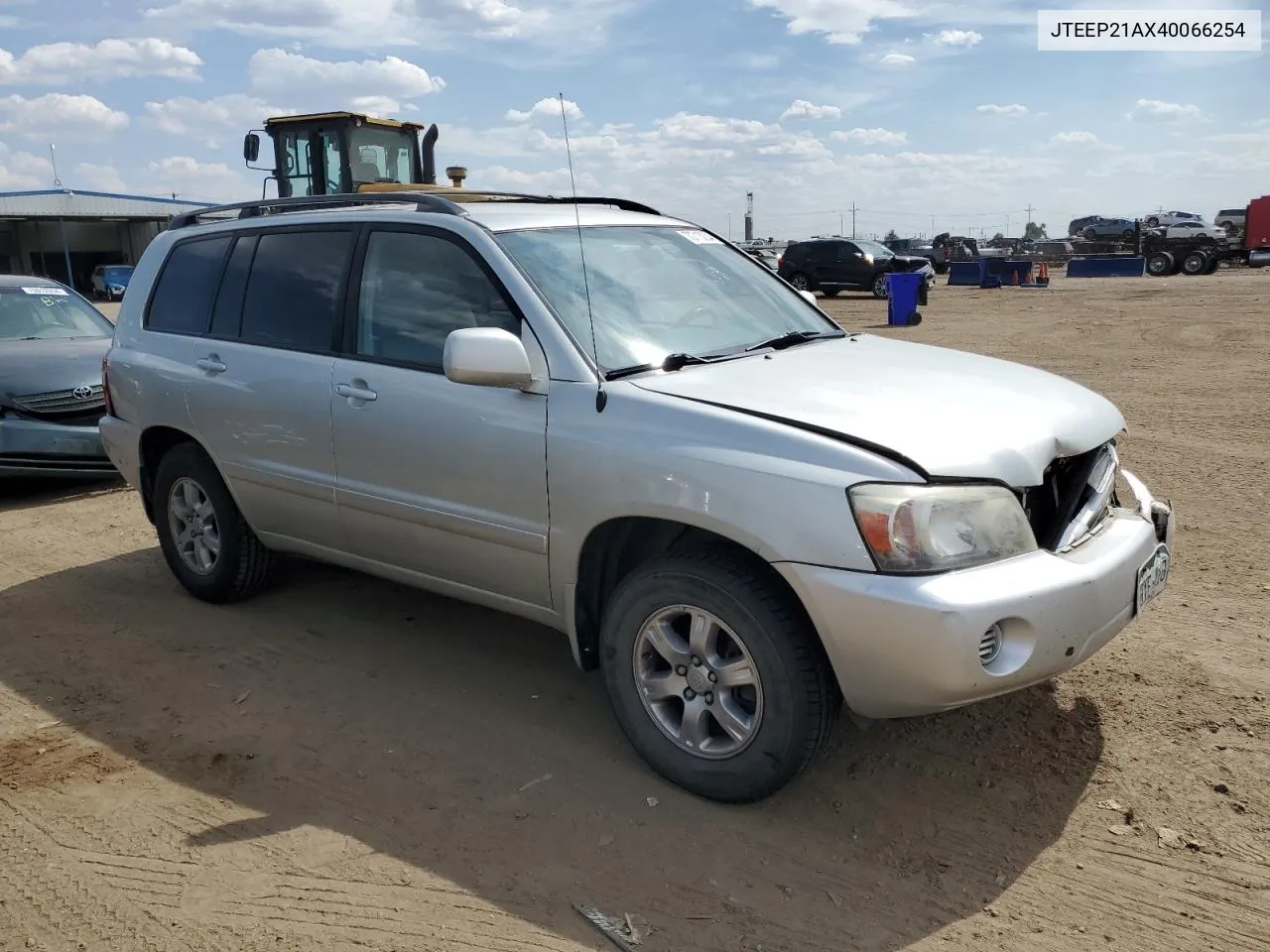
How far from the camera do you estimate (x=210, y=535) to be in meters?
5.13

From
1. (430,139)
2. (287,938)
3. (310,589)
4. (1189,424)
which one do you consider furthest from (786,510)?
(430,139)

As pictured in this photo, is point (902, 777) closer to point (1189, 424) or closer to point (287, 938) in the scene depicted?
point (287, 938)

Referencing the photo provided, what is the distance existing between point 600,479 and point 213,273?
2.73 metres

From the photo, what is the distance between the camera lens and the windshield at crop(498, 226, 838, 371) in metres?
3.68

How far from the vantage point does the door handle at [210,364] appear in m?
4.75

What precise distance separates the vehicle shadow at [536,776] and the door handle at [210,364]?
1.20m

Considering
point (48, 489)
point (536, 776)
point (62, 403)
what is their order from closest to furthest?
point (536, 776)
point (62, 403)
point (48, 489)

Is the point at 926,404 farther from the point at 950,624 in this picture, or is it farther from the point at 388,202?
the point at 388,202

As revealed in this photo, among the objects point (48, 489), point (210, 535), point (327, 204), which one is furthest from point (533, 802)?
point (48, 489)

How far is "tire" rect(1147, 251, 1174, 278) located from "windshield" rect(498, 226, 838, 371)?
34554mm

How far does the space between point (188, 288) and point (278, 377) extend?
1.10m

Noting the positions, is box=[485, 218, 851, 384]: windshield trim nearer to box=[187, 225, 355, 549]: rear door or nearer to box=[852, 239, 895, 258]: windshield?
box=[187, 225, 355, 549]: rear door

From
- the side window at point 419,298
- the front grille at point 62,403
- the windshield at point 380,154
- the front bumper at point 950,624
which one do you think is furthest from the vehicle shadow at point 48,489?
the front bumper at point 950,624

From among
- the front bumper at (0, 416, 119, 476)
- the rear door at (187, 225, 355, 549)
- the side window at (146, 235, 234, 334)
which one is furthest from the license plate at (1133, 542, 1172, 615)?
the front bumper at (0, 416, 119, 476)
